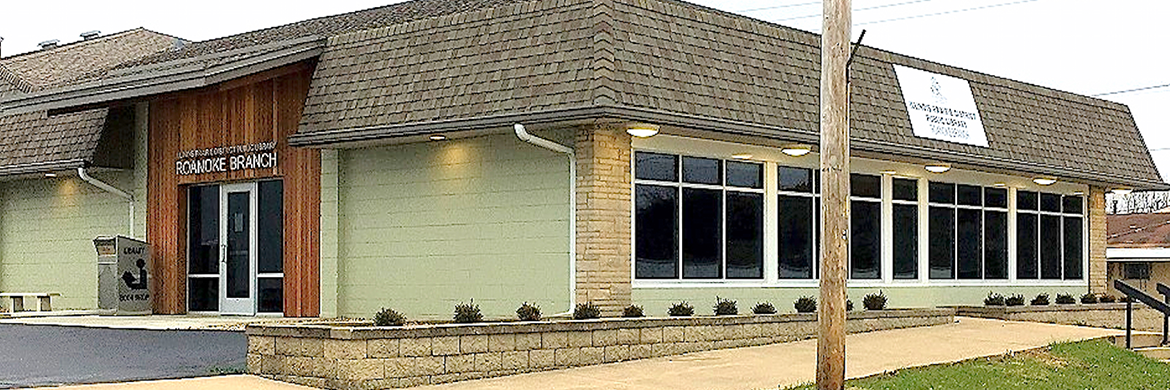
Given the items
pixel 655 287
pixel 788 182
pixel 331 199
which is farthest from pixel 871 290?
pixel 331 199

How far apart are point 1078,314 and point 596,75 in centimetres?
1258

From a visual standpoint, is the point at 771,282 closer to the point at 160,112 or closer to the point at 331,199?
the point at 331,199

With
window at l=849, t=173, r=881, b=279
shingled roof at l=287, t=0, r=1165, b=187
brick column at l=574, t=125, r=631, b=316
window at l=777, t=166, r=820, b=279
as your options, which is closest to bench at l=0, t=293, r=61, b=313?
shingled roof at l=287, t=0, r=1165, b=187

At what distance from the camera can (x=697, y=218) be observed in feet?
69.3

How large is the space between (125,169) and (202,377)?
11715mm

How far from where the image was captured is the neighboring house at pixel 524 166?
63.8ft

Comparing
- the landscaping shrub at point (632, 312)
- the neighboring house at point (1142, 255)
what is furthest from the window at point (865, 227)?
the neighboring house at point (1142, 255)

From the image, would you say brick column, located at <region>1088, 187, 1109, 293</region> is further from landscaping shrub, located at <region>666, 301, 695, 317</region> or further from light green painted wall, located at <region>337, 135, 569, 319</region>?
light green painted wall, located at <region>337, 135, 569, 319</region>

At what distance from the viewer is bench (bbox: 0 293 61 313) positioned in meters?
26.2

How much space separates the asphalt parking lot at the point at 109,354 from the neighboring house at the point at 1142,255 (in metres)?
31.4

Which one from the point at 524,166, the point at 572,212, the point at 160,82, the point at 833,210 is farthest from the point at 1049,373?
the point at 160,82

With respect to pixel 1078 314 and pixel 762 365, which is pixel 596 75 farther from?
pixel 1078 314

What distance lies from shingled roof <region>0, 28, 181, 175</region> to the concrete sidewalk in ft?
40.9

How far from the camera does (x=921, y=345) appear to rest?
61.5 feet
